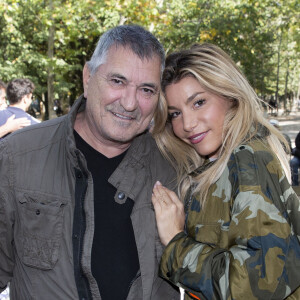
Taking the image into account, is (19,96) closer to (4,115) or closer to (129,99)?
(4,115)

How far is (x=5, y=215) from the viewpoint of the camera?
2.04m

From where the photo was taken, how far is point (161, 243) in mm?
2162

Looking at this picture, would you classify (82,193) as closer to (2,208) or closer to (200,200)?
(2,208)

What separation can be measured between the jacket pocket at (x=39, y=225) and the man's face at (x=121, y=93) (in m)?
0.48

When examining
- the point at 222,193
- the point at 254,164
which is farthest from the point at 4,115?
the point at 254,164

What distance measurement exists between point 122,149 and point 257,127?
0.77 metres

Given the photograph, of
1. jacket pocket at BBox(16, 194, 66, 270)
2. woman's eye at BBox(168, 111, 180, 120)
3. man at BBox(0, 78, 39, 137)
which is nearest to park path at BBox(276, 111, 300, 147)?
man at BBox(0, 78, 39, 137)

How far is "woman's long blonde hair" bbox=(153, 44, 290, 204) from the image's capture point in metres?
2.03

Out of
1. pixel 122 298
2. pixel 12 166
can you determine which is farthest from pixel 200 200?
pixel 12 166

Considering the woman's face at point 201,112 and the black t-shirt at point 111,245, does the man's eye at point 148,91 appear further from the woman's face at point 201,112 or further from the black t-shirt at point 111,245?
the black t-shirt at point 111,245

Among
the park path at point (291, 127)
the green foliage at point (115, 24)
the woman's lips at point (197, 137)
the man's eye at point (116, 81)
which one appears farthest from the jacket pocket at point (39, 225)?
the park path at point (291, 127)

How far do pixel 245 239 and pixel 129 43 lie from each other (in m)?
1.18

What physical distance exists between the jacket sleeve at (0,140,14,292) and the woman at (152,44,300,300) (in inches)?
30.5

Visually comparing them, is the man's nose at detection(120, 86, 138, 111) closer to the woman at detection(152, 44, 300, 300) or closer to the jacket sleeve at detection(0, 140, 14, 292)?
the woman at detection(152, 44, 300, 300)
